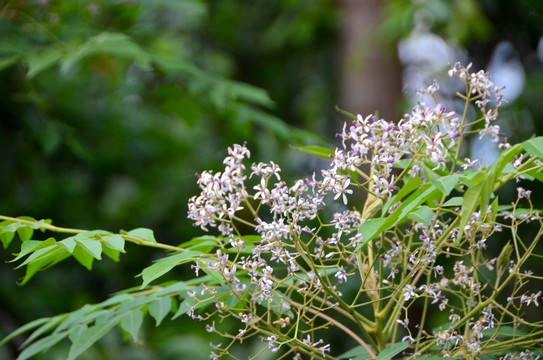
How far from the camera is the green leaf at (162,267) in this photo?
0.74m

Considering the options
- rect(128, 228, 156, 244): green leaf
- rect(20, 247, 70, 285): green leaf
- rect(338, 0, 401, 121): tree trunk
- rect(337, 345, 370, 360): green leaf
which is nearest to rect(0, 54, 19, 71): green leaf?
rect(20, 247, 70, 285): green leaf

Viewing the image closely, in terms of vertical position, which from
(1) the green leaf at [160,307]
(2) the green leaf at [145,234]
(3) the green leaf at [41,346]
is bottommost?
(3) the green leaf at [41,346]

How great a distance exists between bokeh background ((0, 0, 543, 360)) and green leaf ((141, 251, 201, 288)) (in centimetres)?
84

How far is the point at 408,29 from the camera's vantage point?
2971 millimetres

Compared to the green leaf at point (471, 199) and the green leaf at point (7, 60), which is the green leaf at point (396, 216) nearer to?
the green leaf at point (471, 199)

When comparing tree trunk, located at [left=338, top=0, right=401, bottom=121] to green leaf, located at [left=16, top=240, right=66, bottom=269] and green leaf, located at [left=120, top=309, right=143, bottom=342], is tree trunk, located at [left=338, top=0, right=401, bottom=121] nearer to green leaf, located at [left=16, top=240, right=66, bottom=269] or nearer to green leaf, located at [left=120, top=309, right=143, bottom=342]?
green leaf, located at [left=120, top=309, right=143, bottom=342]

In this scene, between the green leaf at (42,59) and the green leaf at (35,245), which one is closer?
the green leaf at (35,245)

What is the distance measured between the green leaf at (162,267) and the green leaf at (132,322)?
9.4 inches

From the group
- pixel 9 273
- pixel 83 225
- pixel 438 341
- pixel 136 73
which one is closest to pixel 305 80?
pixel 136 73

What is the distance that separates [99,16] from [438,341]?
7.50ft

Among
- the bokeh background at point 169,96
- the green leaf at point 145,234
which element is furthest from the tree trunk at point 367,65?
the green leaf at point 145,234

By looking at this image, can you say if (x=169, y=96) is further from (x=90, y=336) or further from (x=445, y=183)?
(x=445, y=183)

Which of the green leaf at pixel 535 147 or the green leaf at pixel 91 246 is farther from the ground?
the green leaf at pixel 535 147

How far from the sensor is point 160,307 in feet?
3.39
